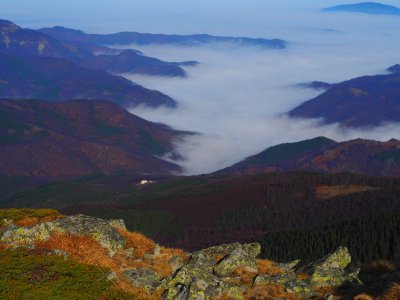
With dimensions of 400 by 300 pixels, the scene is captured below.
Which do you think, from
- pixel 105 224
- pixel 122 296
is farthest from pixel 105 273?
pixel 105 224

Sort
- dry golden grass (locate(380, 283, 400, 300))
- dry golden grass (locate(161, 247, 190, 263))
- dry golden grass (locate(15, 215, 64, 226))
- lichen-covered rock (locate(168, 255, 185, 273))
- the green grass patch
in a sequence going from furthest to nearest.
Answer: dry golden grass (locate(15, 215, 64, 226)), dry golden grass (locate(161, 247, 190, 263)), lichen-covered rock (locate(168, 255, 185, 273)), dry golden grass (locate(380, 283, 400, 300)), the green grass patch

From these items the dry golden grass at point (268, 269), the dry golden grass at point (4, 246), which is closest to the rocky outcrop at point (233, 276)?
the dry golden grass at point (268, 269)

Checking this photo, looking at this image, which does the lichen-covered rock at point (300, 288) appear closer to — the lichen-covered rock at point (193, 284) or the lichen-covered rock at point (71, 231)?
the lichen-covered rock at point (193, 284)

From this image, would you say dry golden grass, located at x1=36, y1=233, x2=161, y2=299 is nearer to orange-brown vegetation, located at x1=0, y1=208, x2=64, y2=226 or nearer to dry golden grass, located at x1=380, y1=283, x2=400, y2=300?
orange-brown vegetation, located at x1=0, y1=208, x2=64, y2=226

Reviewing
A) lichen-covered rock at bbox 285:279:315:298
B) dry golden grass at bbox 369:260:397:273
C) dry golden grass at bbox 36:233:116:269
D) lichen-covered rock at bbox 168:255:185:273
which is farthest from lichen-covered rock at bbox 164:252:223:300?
dry golden grass at bbox 369:260:397:273

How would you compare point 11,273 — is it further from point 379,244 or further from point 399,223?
point 399,223

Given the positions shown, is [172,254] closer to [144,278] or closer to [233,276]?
[233,276]

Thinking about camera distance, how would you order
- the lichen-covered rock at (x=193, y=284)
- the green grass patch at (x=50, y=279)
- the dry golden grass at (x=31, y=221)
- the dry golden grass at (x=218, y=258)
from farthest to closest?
1. the dry golden grass at (x=31, y=221)
2. the dry golden grass at (x=218, y=258)
3. the lichen-covered rock at (x=193, y=284)
4. the green grass patch at (x=50, y=279)
